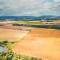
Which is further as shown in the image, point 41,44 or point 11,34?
point 11,34

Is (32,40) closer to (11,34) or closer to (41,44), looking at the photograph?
(41,44)

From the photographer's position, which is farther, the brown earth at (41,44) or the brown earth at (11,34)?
→ the brown earth at (11,34)

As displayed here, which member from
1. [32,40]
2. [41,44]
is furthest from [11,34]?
[41,44]

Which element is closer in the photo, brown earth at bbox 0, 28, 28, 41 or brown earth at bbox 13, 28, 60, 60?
brown earth at bbox 13, 28, 60, 60

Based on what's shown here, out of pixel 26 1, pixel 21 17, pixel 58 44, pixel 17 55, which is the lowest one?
pixel 17 55

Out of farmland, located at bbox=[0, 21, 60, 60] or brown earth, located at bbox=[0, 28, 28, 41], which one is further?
brown earth, located at bbox=[0, 28, 28, 41]

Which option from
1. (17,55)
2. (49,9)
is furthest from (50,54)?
(49,9)

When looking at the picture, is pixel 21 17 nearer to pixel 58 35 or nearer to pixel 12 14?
pixel 12 14

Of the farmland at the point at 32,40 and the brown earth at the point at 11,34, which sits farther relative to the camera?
the brown earth at the point at 11,34
